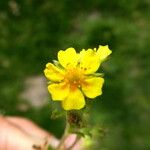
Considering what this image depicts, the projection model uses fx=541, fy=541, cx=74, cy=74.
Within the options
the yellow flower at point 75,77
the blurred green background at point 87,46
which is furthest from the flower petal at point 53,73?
the blurred green background at point 87,46

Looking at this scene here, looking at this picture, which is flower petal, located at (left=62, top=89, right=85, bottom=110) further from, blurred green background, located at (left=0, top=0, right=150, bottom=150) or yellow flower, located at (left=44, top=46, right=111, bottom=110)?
blurred green background, located at (left=0, top=0, right=150, bottom=150)

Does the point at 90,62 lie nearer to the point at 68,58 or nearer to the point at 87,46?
the point at 68,58

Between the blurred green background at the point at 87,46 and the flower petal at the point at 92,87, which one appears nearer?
the flower petal at the point at 92,87

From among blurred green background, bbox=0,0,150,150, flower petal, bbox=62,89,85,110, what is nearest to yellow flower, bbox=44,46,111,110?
flower petal, bbox=62,89,85,110

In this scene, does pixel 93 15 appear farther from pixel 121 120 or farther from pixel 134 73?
pixel 121 120

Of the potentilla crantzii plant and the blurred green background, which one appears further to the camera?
the blurred green background

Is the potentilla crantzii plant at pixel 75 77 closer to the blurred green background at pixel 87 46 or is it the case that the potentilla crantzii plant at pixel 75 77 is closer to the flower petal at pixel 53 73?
the flower petal at pixel 53 73

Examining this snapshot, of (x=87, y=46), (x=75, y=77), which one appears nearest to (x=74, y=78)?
(x=75, y=77)

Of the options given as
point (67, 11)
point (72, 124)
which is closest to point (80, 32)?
→ point (67, 11)
